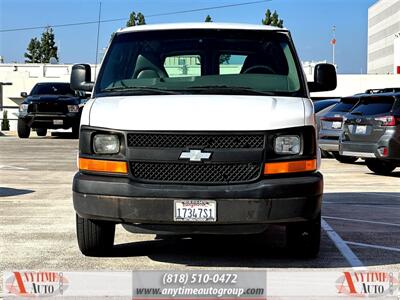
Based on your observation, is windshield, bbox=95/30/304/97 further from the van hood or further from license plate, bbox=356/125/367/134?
license plate, bbox=356/125/367/134

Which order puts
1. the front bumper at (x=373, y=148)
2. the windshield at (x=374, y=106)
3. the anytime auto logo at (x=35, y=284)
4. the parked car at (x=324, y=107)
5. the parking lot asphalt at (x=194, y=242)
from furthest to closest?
the parked car at (x=324, y=107) → the windshield at (x=374, y=106) → the front bumper at (x=373, y=148) → the parking lot asphalt at (x=194, y=242) → the anytime auto logo at (x=35, y=284)

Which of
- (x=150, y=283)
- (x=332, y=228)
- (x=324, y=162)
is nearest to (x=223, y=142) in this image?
(x=150, y=283)

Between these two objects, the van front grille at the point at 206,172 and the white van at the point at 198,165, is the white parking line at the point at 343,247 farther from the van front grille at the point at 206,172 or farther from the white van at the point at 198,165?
the van front grille at the point at 206,172

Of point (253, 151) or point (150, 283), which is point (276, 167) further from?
point (150, 283)

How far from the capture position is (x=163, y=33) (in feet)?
22.4

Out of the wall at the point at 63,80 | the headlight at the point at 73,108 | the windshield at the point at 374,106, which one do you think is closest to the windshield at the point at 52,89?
the headlight at the point at 73,108

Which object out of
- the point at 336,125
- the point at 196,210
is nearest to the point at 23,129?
the point at 336,125

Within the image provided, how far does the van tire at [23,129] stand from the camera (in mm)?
23375

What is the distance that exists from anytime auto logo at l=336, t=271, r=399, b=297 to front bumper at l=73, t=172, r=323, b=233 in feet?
1.95

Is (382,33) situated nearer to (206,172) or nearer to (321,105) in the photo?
(321,105)

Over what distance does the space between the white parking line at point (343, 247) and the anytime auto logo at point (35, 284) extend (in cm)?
244

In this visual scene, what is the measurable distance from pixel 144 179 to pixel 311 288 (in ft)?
5.01

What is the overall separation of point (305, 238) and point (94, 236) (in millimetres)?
1809

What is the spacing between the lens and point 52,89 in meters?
23.2
